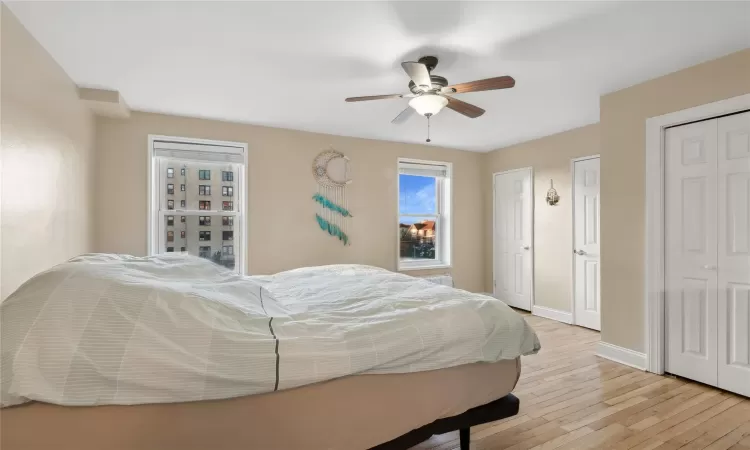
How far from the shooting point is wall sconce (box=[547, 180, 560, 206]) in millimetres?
4578

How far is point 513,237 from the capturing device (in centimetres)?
520

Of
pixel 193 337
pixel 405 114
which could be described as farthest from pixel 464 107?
pixel 193 337

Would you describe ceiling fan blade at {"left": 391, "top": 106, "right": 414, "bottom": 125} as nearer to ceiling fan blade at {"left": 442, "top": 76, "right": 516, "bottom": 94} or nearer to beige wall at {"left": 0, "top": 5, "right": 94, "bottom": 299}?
ceiling fan blade at {"left": 442, "top": 76, "right": 516, "bottom": 94}

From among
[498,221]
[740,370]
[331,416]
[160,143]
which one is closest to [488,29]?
[331,416]

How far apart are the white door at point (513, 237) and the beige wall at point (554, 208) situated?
0.11 meters

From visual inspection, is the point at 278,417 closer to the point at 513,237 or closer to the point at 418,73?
the point at 418,73

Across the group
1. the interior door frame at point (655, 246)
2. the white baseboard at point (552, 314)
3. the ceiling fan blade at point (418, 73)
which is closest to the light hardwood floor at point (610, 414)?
the interior door frame at point (655, 246)

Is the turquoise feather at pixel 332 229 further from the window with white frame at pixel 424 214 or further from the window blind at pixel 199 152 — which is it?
the window blind at pixel 199 152

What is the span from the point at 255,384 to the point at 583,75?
3.05m

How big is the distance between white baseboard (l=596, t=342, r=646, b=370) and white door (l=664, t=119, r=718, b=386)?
0.18 metres

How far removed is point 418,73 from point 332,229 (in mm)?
2589

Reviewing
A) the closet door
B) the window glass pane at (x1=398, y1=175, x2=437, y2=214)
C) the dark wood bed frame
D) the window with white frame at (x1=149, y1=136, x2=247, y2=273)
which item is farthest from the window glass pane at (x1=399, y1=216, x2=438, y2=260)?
the dark wood bed frame

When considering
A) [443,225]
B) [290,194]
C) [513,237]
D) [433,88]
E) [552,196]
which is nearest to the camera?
[433,88]

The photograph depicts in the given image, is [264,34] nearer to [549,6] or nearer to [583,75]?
A: [549,6]
